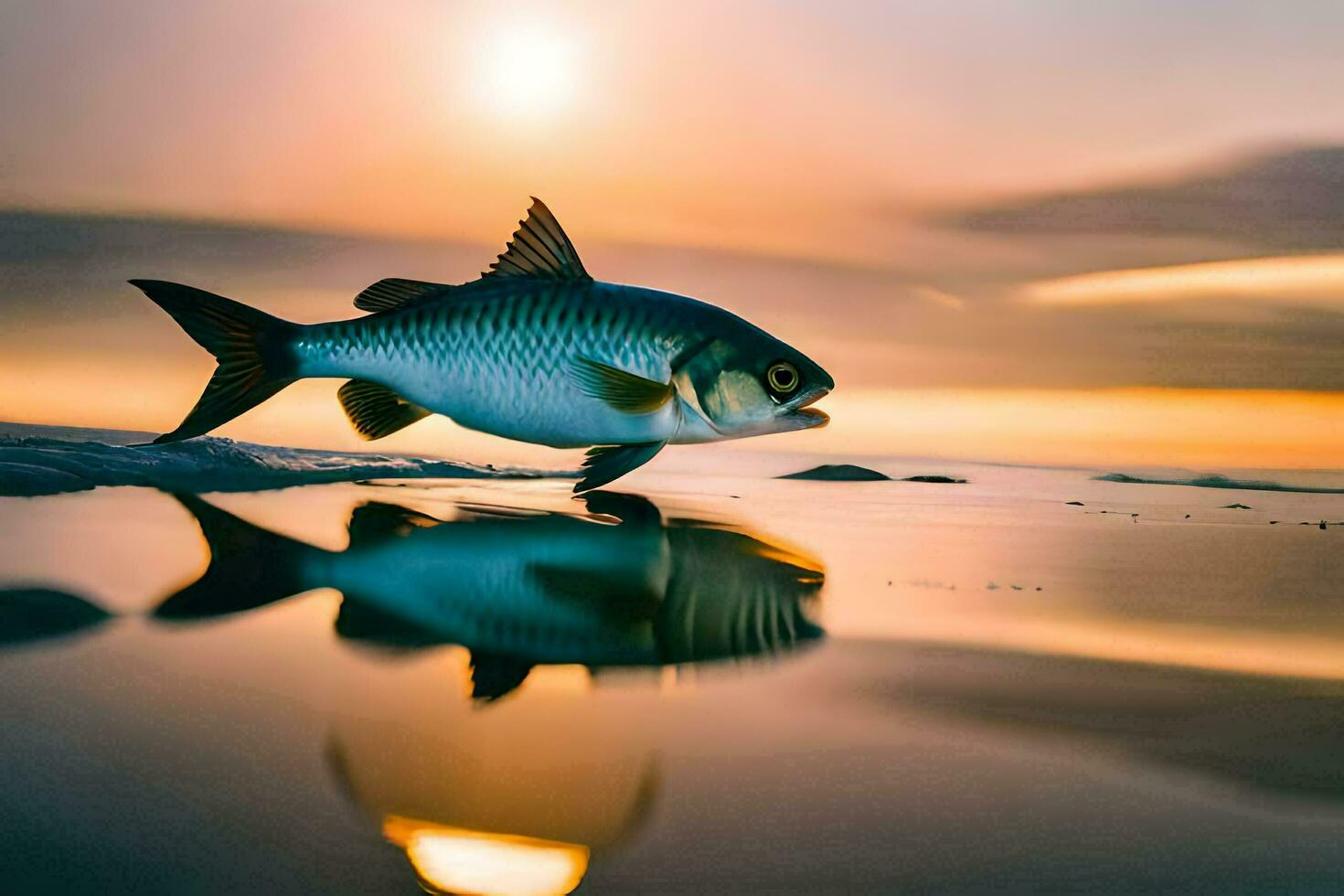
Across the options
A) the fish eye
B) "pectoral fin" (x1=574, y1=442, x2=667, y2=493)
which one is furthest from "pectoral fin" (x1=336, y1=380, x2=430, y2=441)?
the fish eye

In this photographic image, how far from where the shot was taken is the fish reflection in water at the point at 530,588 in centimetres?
215

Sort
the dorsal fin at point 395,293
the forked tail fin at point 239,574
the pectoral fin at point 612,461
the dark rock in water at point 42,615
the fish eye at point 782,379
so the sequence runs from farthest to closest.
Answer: the dorsal fin at point 395,293
the fish eye at point 782,379
the pectoral fin at point 612,461
the forked tail fin at point 239,574
the dark rock in water at point 42,615

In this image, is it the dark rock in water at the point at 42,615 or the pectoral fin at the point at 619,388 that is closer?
the dark rock in water at the point at 42,615

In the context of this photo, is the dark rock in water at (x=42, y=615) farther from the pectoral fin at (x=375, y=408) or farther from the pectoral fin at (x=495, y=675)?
the pectoral fin at (x=375, y=408)

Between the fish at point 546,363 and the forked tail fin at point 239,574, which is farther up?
the fish at point 546,363

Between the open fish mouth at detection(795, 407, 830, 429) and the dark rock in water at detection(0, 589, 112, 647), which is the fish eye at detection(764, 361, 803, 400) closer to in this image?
the open fish mouth at detection(795, 407, 830, 429)

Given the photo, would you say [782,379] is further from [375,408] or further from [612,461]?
[375,408]

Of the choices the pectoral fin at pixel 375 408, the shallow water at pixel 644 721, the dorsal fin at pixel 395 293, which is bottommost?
the shallow water at pixel 644 721

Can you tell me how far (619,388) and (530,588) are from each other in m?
1.41

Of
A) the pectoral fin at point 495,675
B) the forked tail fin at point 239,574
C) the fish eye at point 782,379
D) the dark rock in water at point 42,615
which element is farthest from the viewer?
the fish eye at point 782,379

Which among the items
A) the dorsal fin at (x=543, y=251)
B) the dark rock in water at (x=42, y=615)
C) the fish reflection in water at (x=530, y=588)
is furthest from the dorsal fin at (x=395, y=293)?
the dark rock in water at (x=42, y=615)

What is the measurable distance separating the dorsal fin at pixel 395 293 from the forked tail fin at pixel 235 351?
0.34 m

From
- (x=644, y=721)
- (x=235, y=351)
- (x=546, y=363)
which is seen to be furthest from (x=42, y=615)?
(x=546, y=363)

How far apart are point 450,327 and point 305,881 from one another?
3172 mm
